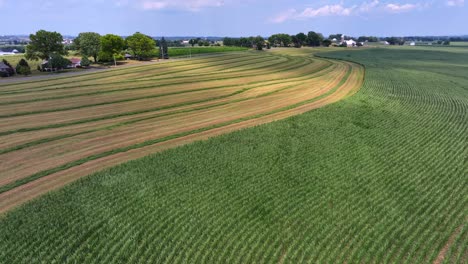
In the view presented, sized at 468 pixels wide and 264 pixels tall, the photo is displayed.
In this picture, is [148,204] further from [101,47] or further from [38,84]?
[101,47]

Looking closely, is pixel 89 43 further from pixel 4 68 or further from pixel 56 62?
pixel 4 68

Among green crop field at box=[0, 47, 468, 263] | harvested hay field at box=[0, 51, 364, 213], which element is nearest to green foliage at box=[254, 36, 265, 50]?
harvested hay field at box=[0, 51, 364, 213]

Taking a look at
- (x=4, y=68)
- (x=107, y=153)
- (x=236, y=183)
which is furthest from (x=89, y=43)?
(x=236, y=183)

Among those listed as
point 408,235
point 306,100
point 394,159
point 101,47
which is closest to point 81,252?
point 408,235

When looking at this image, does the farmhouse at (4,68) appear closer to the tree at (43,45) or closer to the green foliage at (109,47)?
the tree at (43,45)

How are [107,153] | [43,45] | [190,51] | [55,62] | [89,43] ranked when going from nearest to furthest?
[107,153] < [55,62] < [43,45] < [89,43] < [190,51]
